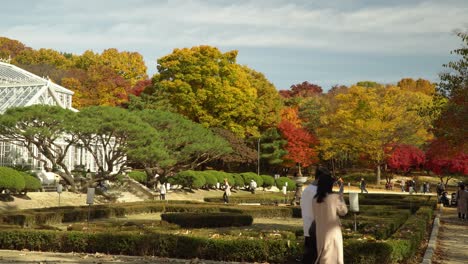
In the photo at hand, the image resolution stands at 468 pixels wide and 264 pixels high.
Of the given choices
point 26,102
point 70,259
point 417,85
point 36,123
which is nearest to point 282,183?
point 26,102

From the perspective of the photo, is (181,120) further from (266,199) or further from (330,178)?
(330,178)

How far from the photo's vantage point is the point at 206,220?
20.2 meters

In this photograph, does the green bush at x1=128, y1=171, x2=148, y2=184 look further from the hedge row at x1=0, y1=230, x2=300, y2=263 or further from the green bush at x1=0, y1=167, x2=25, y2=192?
the hedge row at x1=0, y1=230, x2=300, y2=263

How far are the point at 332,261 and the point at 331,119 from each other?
187 feet

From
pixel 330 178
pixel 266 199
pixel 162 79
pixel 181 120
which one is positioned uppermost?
pixel 162 79

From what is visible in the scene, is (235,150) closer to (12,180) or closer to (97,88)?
(97,88)

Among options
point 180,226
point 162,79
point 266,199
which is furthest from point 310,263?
point 162,79

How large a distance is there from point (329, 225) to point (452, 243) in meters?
12.2

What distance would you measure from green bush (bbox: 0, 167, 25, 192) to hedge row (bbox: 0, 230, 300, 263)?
12.5 m

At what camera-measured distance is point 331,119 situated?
62281mm

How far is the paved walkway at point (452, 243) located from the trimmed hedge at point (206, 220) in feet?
23.5

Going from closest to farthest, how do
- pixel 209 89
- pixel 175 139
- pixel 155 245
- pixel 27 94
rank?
pixel 155 245
pixel 27 94
pixel 175 139
pixel 209 89

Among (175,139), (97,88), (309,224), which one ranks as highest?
(97,88)

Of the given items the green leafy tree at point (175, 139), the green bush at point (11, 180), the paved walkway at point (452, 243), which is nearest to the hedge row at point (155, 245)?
the paved walkway at point (452, 243)
